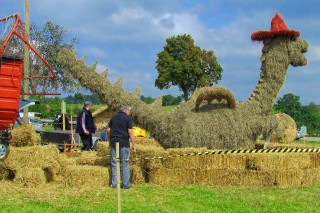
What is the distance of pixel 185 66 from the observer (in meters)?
45.0

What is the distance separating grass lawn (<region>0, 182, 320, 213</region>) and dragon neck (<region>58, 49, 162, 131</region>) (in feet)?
8.11

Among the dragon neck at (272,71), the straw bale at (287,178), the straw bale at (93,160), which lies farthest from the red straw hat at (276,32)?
the straw bale at (93,160)

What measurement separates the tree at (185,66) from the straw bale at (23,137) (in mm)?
32851

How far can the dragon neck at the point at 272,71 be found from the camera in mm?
13305

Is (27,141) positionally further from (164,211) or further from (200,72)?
(200,72)

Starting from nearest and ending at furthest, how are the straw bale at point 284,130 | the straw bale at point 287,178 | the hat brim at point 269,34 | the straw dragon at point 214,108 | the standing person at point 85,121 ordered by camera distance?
the straw bale at point 287,178 → the straw dragon at point 214,108 → the hat brim at point 269,34 → the straw bale at point 284,130 → the standing person at point 85,121

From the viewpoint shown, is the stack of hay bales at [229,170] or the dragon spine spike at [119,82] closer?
the stack of hay bales at [229,170]

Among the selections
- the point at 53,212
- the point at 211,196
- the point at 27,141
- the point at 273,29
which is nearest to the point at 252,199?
the point at 211,196

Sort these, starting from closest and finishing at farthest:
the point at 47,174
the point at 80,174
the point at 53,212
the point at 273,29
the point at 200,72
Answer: the point at 53,212 < the point at 80,174 < the point at 47,174 < the point at 273,29 < the point at 200,72

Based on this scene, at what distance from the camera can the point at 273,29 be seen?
13.4 meters

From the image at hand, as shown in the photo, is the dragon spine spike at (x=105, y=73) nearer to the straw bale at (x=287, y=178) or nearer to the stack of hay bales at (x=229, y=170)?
the stack of hay bales at (x=229, y=170)

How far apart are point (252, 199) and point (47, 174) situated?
4657mm

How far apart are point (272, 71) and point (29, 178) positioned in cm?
706

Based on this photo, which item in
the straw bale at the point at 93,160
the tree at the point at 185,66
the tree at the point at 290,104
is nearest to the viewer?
the straw bale at the point at 93,160
